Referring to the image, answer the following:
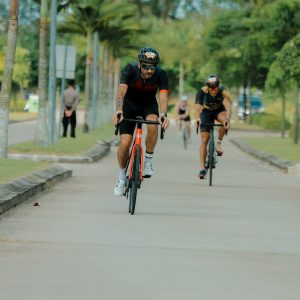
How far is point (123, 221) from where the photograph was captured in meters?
13.9

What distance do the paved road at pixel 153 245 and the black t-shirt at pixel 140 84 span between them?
1.41m

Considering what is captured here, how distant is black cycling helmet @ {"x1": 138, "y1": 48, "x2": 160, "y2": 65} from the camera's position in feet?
48.6

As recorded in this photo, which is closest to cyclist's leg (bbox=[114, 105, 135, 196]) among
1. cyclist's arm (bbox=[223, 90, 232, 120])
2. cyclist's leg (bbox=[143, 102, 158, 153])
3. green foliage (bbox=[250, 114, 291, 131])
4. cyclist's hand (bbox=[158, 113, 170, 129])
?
cyclist's leg (bbox=[143, 102, 158, 153])

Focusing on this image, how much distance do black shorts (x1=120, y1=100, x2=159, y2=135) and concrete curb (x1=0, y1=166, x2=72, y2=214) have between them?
5.26 ft

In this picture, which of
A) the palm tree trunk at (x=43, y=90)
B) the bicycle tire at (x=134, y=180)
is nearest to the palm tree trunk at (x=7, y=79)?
the palm tree trunk at (x=43, y=90)

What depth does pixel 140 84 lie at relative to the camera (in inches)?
594

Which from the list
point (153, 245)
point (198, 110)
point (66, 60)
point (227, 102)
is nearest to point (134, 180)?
point (153, 245)

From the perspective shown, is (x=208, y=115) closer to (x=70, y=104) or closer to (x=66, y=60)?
(x=66, y=60)

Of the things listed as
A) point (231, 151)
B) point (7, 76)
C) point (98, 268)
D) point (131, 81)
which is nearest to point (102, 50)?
point (231, 151)

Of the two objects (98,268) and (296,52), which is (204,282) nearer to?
(98,268)

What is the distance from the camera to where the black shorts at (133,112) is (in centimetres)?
1532

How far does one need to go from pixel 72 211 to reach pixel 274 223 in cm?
251

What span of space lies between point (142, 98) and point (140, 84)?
1.04 feet

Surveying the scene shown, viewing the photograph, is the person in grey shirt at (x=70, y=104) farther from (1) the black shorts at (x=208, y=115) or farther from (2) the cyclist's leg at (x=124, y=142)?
(2) the cyclist's leg at (x=124, y=142)
